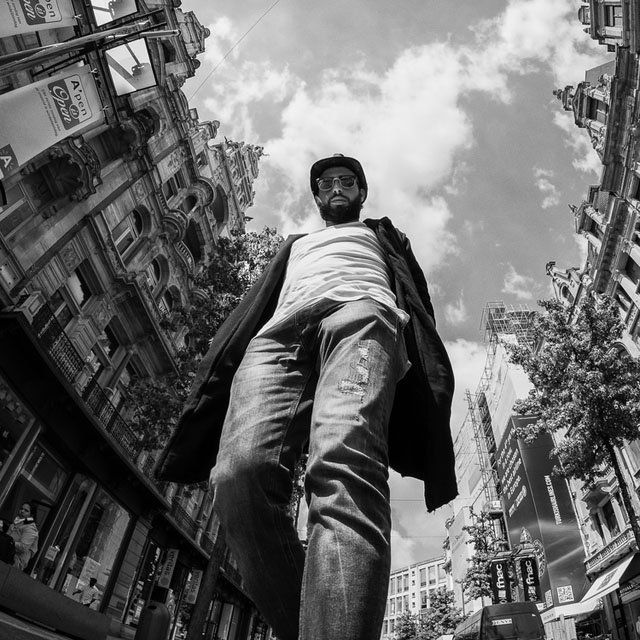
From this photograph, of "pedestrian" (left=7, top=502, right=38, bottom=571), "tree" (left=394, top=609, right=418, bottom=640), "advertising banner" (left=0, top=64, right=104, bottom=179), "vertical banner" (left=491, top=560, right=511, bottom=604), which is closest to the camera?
"pedestrian" (left=7, top=502, right=38, bottom=571)

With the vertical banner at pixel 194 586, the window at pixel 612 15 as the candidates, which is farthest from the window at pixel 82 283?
the window at pixel 612 15

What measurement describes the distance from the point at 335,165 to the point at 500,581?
113ft

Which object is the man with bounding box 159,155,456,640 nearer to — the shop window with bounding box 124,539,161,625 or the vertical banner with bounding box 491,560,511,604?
the shop window with bounding box 124,539,161,625

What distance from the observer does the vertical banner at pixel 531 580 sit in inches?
1194

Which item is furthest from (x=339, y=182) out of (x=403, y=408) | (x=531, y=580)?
(x=531, y=580)

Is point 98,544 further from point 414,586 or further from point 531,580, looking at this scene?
point 414,586

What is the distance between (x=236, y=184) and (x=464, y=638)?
2969cm

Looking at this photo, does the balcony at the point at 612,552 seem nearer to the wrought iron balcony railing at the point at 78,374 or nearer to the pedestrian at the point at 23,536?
the wrought iron balcony railing at the point at 78,374

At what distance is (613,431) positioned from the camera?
14.4 meters

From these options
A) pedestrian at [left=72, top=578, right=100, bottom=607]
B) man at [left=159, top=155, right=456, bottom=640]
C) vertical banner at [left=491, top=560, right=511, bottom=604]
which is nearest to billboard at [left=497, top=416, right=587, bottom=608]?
vertical banner at [left=491, top=560, right=511, bottom=604]

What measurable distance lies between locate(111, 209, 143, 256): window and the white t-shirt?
58.8 feet

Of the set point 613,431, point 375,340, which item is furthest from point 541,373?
point 375,340

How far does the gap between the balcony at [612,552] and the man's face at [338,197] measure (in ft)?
79.3

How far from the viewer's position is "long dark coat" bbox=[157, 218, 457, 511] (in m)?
1.85
